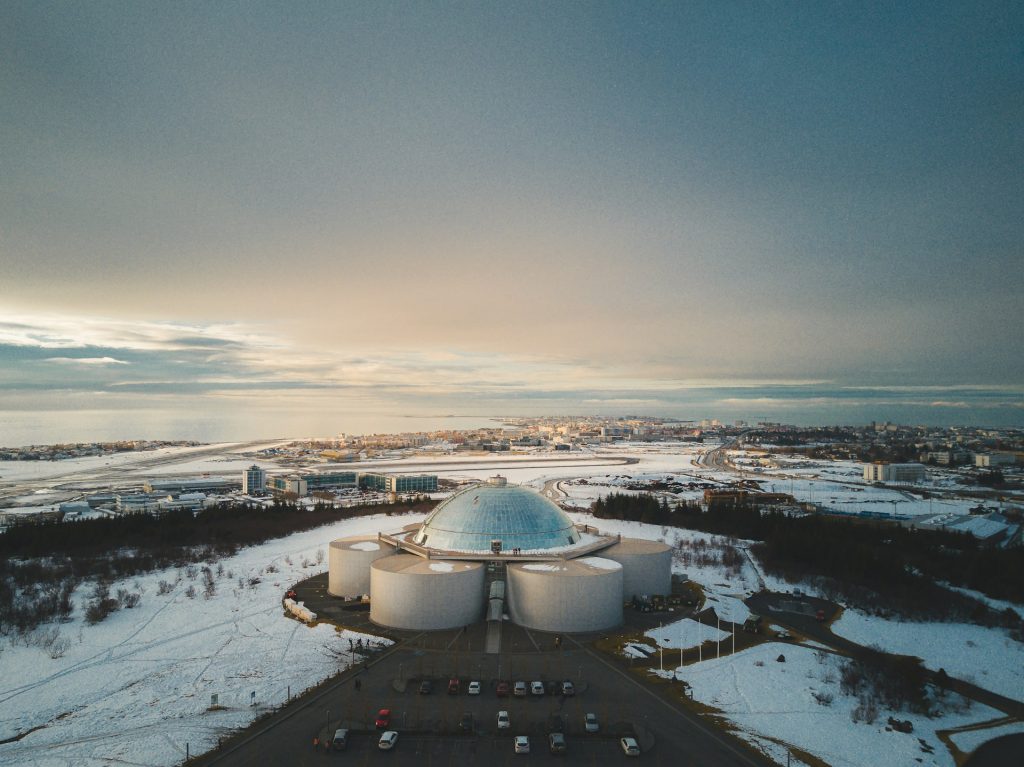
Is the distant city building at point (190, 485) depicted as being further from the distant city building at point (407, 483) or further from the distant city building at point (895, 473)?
the distant city building at point (895, 473)

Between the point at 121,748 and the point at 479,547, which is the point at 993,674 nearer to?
the point at 479,547

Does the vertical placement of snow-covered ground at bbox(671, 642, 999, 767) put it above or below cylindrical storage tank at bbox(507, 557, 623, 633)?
below

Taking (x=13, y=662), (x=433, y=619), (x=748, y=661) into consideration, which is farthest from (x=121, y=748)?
(x=748, y=661)

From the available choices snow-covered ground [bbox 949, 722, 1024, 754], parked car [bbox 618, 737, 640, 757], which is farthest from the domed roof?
snow-covered ground [bbox 949, 722, 1024, 754]

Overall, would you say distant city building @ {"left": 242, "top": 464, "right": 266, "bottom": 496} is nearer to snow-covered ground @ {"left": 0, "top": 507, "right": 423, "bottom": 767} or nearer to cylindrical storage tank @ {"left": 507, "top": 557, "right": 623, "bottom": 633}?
snow-covered ground @ {"left": 0, "top": 507, "right": 423, "bottom": 767}

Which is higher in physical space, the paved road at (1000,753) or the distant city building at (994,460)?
the distant city building at (994,460)

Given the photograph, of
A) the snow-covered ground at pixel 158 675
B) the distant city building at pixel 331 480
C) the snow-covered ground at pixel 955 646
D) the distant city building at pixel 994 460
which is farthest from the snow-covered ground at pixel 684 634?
the distant city building at pixel 994 460
